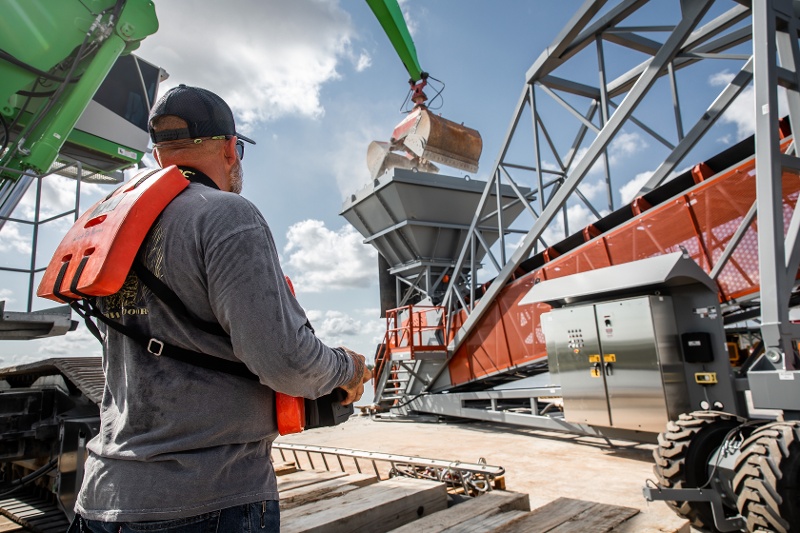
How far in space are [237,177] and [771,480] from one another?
10.5 feet

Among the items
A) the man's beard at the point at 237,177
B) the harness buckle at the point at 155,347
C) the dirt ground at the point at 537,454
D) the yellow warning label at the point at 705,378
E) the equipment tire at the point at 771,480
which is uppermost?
the man's beard at the point at 237,177

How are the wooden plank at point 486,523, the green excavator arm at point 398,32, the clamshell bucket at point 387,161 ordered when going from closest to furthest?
the wooden plank at point 486,523
the green excavator arm at point 398,32
the clamshell bucket at point 387,161

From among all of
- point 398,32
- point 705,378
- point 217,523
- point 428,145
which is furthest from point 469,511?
point 398,32

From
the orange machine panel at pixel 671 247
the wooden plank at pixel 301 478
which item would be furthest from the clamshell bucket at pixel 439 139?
the wooden plank at pixel 301 478

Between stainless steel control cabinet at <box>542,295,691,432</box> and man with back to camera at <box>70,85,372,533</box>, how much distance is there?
4560 mm

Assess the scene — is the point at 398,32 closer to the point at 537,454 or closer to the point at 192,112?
the point at 537,454

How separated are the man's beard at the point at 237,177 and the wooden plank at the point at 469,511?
1608 mm

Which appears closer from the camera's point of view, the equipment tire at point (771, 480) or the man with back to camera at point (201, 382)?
the man with back to camera at point (201, 382)

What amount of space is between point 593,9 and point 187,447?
7316 mm

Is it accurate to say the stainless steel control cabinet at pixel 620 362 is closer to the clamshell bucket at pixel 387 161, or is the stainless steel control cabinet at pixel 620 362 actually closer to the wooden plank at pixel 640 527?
the wooden plank at pixel 640 527

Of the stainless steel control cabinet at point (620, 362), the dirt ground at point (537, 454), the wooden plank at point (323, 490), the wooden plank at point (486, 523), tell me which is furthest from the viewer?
the stainless steel control cabinet at point (620, 362)

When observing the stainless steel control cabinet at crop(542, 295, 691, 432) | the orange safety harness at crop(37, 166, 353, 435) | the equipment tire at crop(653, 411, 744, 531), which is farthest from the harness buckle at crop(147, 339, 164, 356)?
the stainless steel control cabinet at crop(542, 295, 691, 432)

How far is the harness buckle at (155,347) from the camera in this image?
1.19 metres

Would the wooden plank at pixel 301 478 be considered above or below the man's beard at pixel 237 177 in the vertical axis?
below
